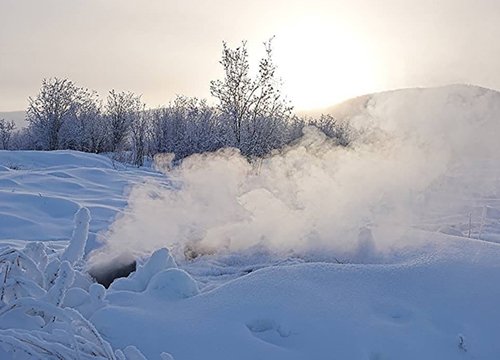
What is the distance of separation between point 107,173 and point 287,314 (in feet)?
36.2

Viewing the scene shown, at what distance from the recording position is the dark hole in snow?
3.88m

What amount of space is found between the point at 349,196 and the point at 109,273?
3204 millimetres

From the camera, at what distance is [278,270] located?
9.39 ft

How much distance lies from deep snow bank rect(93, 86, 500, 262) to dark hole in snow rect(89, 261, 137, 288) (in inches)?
14.2

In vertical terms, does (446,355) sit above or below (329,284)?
below

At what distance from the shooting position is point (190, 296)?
272cm

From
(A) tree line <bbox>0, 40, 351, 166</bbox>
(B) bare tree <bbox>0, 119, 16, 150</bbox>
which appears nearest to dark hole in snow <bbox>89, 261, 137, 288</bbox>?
(A) tree line <bbox>0, 40, 351, 166</bbox>

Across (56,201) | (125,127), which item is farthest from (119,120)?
(56,201)

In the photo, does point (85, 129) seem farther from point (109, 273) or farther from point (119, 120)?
point (109, 273)

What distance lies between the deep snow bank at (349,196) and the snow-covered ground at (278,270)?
27mm

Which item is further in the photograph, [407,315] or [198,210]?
[198,210]

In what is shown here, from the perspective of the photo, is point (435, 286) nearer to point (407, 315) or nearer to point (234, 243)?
point (407, 315)

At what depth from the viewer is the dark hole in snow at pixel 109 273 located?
3883mm

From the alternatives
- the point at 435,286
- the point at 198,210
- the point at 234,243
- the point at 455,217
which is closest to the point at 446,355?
the point at 435,286
